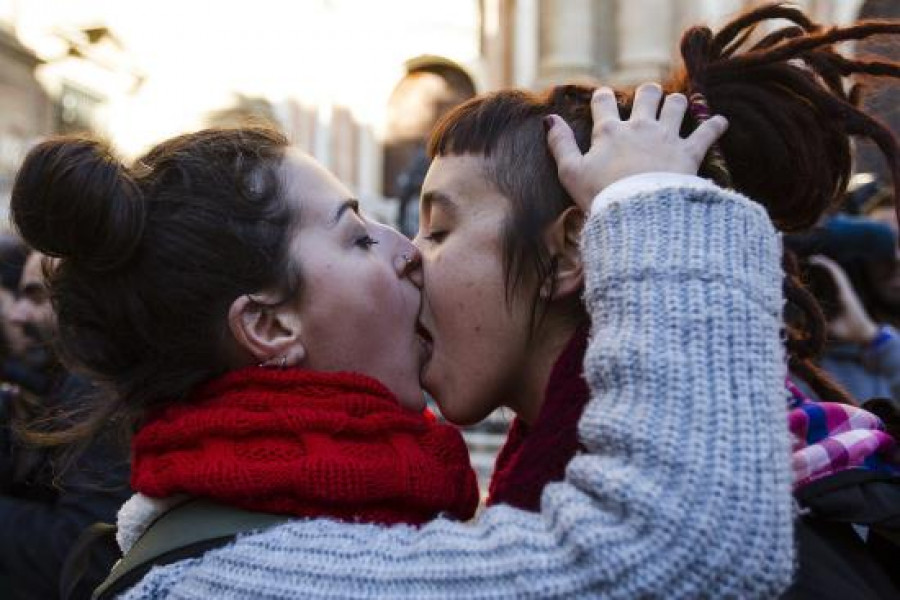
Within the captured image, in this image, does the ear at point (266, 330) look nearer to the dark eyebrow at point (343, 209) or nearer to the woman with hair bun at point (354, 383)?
the woman with hair bun at point (354, 383)

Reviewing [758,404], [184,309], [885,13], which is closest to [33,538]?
[184,309]

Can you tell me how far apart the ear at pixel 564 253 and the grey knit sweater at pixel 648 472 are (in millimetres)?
216

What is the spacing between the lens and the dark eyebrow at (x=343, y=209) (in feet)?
6.02

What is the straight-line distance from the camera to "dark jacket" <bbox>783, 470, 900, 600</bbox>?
1363 mm

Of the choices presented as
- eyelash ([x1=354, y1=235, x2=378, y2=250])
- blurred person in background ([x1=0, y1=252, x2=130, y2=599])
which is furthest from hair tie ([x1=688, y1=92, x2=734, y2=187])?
blurred person in background ([x1=0, y1=252, x2=130, y2=599])

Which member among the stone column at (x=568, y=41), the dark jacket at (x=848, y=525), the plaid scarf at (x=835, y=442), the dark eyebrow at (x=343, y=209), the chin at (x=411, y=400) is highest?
the dark eyebrow at (x=343, y=209)

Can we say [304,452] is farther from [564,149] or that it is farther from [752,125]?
[752,125]

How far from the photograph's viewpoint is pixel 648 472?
1212 millimetres

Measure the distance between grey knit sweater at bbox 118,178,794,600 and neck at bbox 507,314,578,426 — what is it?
1.01 ft

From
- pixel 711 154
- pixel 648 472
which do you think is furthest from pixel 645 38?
pixel 648 472

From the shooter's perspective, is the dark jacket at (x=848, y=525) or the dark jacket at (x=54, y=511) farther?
the dark jacket at (x=54, y=511)

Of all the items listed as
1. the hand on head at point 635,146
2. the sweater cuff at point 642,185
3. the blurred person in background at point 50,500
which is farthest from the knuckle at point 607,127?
the blurred person in background at point 50,500

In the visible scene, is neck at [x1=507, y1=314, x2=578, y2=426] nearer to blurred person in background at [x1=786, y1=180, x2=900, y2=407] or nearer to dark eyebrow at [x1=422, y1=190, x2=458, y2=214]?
dark eyebrow at [x1=422, y1=190, x2=458, y2=214]

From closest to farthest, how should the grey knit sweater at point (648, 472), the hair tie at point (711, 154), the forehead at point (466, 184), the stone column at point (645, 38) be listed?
the grey knit sweater at point (648, 472) < the hair tie at point (711, 154) < the forehead at point (466, 184) < the stone column at point (645, 38)
